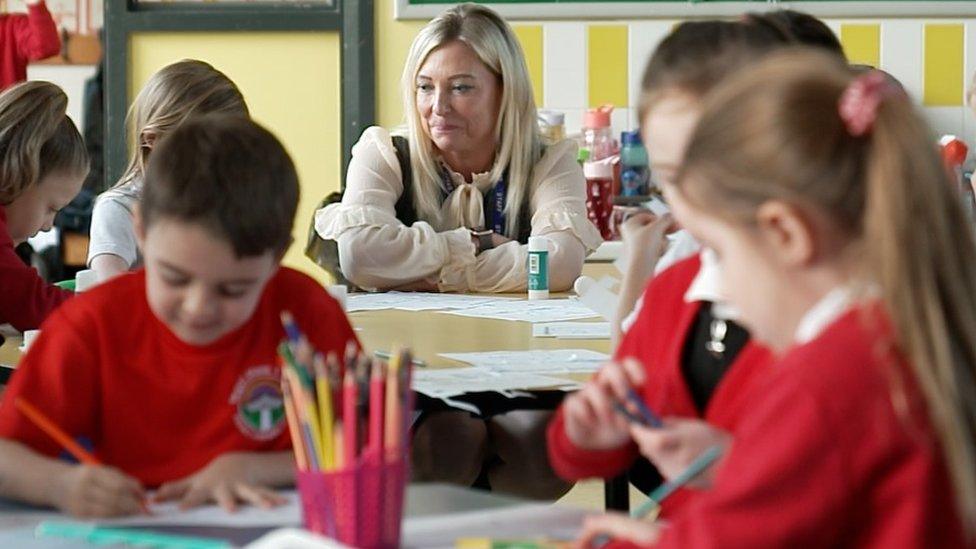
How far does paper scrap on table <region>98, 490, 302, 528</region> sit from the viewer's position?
136cm

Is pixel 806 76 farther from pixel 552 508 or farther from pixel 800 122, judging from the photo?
pixel 552 508

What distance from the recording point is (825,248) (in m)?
1.08

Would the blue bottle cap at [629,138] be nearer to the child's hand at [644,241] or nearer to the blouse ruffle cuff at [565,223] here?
the blouse ruffle cuff at [565,223]

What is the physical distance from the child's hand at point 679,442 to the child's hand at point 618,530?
6 cm

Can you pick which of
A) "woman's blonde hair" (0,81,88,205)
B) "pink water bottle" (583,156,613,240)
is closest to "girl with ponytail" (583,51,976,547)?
"woman's blonde hair" (0,81,88,205)

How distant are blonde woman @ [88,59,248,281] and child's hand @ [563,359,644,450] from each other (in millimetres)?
1516

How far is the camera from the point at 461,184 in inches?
131

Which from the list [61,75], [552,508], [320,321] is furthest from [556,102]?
[61,75]

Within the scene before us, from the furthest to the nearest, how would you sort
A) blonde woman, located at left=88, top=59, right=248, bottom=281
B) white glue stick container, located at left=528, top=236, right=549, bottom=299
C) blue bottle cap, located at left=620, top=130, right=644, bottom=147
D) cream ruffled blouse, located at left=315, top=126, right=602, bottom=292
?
blue bottle cap, located at left=620, top=130, right=644, bottom=147, cream ruffled blouse, located at left=315, top=126, right=602, bottom=292, white glue stick container, located at left=528, top=236, right=549, bottom=299, blonde woman, located at left=88, top=59, right=248, bottom=281

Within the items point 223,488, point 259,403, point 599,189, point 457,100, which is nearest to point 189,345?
point 259,403

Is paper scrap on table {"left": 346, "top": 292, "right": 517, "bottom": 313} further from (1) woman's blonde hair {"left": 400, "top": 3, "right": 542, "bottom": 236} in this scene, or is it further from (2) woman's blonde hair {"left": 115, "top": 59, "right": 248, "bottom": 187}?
(2) woman's blonde hair {"left": 115, "top": 59, "right": 248, "bottom": 187}

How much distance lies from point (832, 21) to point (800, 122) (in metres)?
3.68

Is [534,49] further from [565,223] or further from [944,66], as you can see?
[565,223]

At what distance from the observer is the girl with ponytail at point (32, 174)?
102 inches
